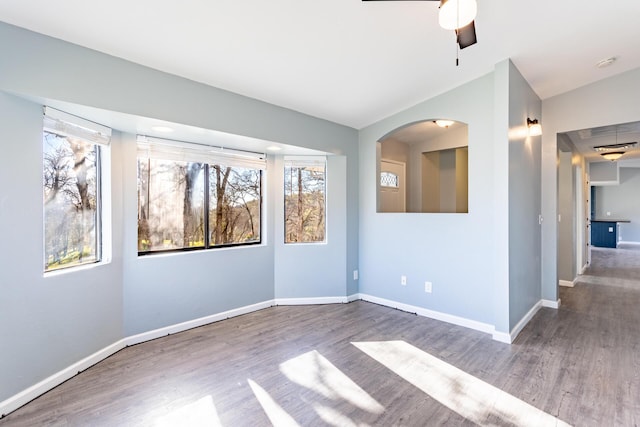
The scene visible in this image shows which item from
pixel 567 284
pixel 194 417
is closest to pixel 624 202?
pixel 567 284

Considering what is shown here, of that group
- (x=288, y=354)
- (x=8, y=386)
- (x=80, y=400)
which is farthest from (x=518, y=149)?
(x=8, y=386)

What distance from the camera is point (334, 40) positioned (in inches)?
92.6

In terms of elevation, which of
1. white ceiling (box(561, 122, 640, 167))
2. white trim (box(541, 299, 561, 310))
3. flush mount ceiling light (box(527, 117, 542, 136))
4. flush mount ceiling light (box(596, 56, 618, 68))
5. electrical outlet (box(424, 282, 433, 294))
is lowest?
white trim (box(541, 299, 561, 310))

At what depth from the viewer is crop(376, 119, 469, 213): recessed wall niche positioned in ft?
17.4

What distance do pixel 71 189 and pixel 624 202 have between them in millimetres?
14656

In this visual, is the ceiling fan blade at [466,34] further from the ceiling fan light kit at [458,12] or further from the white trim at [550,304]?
the white trim at [550,304]

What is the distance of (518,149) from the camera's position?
3182mm

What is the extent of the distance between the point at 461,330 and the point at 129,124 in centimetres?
380

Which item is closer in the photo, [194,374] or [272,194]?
[194,374]

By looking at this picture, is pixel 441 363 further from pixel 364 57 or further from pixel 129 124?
pixel 129 124

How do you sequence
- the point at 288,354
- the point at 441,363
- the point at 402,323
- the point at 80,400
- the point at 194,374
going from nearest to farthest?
the point at 80,400, the point at 194,374, the point at 441,363, the point at 288,354, the point at 402,323

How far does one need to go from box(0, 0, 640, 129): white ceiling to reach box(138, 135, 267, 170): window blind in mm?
762

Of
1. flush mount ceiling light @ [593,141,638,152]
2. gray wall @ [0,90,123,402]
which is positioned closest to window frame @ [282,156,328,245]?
gray wall @ [0,90,123,402]

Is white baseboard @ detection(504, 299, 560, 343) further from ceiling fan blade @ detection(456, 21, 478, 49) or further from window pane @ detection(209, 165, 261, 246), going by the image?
window pane @ detection(209, 165, 261, 246)
